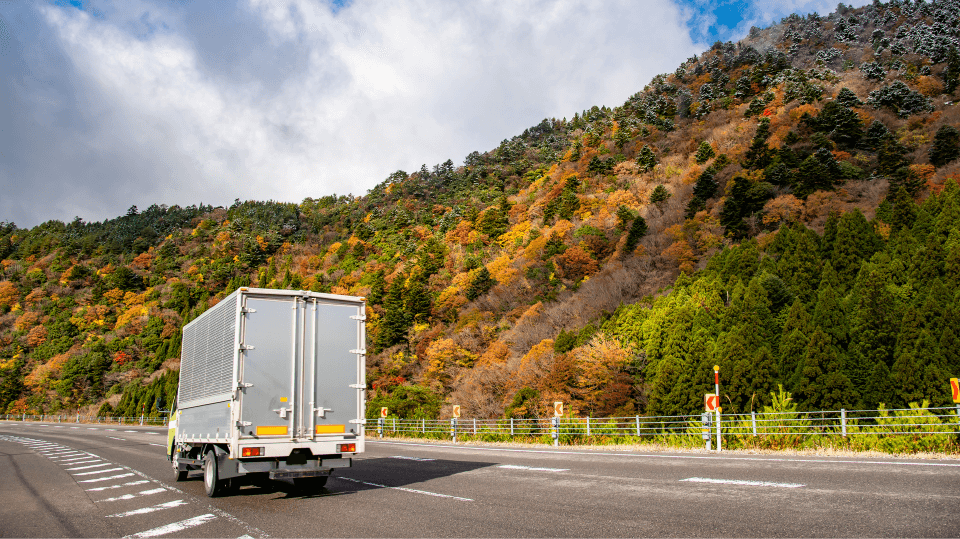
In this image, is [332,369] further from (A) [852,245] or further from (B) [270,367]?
(A) [852,245]

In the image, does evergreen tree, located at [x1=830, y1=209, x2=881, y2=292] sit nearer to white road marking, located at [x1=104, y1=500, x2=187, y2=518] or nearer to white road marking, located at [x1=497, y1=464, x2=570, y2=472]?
white road marking, located at [x1=497, y1=464, x2=570, y2=472]

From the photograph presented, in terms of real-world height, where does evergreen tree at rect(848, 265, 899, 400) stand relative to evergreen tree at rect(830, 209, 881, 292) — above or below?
below

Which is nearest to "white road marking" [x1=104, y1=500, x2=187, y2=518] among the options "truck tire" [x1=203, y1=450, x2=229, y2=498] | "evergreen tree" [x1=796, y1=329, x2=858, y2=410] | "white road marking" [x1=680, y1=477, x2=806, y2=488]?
"truck tire" [x1=203, y1=450, x2=229, y2=498]

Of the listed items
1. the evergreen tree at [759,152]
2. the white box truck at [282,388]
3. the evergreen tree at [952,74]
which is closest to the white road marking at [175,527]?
the white box truck at [282,388]

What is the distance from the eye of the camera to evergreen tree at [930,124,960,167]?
1743 inches

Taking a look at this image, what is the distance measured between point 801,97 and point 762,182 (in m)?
24.5

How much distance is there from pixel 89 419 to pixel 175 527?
2925 inches

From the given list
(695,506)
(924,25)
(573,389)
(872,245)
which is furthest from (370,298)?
(924,25)

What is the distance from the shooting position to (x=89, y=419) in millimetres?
66750

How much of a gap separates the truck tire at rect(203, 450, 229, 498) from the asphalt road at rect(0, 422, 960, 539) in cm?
19

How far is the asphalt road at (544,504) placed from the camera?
5637mm

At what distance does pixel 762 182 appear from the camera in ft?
162

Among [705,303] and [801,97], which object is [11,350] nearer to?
[705,303]

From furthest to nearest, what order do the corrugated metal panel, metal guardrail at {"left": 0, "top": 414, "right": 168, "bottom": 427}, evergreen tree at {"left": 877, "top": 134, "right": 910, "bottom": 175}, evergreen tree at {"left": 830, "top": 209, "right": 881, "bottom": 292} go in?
metal guardrail at {"left": 0, "top": 414, "right": 168, "bottom": 427} < evergreen tree at {"left": 877, "top": 134, "right": 910, "bottom": 175} < evergreen tree at {"left": 830, "top": 209, "right": 881, "bottom": 292} < the corrugated metal panel
